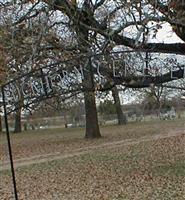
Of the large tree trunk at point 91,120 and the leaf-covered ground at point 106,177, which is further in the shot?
the large tree trunk at point 91,120

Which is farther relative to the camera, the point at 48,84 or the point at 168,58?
the point at 168,58

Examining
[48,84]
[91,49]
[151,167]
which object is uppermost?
[91,49]

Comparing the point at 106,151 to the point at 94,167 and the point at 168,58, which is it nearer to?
the point at 94,167

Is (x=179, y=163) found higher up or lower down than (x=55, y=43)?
lower down

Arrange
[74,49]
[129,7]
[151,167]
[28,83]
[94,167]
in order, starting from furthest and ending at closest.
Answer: [94,167], [151,167], [74,49], [129,7], [28,83]

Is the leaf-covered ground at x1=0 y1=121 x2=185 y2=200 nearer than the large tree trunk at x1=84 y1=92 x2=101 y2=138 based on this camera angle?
Yes

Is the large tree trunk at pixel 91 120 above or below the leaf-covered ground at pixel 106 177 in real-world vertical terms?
above

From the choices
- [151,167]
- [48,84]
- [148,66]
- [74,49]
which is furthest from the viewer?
[151,167]

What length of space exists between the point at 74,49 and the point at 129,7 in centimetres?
235

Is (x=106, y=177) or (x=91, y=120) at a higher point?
(x=91, y=120)

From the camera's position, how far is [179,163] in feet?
52.0

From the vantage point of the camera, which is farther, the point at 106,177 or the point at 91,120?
the point at 91,120

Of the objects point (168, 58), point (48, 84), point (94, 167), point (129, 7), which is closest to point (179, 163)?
point (94, 167)

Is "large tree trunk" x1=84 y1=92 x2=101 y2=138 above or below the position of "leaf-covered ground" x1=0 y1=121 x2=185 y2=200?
above
